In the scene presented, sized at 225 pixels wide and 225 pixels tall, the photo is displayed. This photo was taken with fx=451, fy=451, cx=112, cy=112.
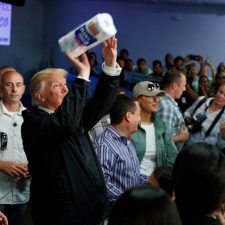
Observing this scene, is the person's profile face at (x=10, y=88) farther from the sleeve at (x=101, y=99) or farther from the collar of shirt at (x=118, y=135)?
the sleeve at (x=101, y=99)

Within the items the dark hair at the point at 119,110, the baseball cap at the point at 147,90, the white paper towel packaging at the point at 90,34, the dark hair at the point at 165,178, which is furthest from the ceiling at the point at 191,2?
the white paper towel packaging at the point at 90,34

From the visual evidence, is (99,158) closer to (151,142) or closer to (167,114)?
(151,142)

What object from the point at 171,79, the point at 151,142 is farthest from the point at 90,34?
the point at 171,79

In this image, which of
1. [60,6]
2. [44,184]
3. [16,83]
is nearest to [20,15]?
[60,6]

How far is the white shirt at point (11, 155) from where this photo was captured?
2.27 meters

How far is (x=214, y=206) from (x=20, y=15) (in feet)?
29.4

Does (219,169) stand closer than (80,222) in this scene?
Yes

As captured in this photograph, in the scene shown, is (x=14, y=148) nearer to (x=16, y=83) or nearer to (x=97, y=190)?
(x=16, y=83)

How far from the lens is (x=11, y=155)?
2.28 m

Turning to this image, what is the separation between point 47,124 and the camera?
1.68 meters

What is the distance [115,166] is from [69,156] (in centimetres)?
43

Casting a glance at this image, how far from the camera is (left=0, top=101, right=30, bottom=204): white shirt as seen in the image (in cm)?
227

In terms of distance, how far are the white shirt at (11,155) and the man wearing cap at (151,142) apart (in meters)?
0.65

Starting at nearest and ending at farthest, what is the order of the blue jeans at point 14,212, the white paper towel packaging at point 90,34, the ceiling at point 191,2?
the white paper towel packaging at point 90,34 < the blue jeans at point 14,212 < the ceiling at point 191,2
